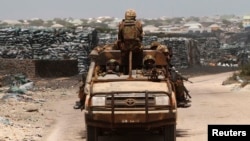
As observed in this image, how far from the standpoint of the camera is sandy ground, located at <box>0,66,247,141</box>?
15148mm

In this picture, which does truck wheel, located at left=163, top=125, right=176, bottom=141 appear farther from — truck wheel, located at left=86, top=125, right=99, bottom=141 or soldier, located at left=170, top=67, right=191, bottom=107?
soldier, located at left=170, top=67, right=191, bottom=107

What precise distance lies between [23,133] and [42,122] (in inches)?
110

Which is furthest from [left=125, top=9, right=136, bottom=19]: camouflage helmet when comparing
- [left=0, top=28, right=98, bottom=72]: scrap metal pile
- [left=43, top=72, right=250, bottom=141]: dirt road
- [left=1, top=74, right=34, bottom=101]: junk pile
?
Result: [left=0, top=28, right=98, bottom=72]: scrap metal pile

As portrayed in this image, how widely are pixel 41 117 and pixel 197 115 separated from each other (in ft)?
14.3

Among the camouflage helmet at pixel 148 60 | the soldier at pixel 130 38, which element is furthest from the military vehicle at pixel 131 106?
the soldier at pixel 130 38

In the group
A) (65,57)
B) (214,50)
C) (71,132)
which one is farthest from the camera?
(214,50)

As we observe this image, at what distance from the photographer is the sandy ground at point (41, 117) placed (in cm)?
1515

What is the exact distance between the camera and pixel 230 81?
33.2 m

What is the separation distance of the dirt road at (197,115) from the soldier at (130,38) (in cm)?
161

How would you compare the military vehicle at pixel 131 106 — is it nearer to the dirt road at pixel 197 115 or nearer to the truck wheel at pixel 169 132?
the truck wheel at pixel 169 132

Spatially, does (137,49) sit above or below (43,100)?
above

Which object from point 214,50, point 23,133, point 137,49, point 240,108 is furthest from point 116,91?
point 214,50

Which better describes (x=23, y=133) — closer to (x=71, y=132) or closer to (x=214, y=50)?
(x=71, y=132)

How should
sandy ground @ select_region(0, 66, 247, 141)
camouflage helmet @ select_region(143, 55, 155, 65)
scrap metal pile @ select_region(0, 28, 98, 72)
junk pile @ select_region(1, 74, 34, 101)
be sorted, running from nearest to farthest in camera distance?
camouflage helmet @ select_region(143, 55, 155, 65) < sandy ground @ select_region(0, 66, 247, 141) < junk pile @ select_region(1, 74, 34, 101) < scrap metal pile @ select_region(0, 28, 98, 72)
